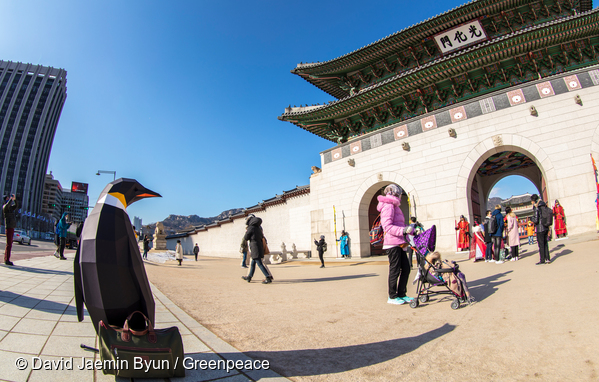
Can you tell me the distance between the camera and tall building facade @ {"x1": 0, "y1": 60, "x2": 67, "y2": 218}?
2930 inches

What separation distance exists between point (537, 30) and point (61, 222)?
56.3ft

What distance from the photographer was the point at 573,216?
9.34 metres

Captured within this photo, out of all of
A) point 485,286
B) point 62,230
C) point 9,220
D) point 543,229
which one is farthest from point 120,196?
point 62,230

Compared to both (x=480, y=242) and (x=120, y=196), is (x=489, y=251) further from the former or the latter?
(x=120, y=196)

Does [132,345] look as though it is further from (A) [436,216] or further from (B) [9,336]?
(A) [436,216]

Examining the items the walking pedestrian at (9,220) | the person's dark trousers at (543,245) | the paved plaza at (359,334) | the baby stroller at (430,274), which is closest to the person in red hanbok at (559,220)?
the person's dark trousers at (543,245)

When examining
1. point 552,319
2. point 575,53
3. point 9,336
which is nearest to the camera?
point 9,336

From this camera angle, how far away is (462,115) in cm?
1171

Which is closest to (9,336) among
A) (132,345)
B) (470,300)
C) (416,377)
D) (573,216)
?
(132,345)

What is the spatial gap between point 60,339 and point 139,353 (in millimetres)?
1167

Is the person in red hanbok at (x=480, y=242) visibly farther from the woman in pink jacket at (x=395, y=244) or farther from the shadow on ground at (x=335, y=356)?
the shadow on ground at (x=335, y=356)

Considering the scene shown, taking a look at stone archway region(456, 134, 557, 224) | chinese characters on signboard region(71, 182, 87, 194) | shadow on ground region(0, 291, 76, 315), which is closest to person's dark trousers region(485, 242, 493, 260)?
stone archway region(456, 134, 557, 224)

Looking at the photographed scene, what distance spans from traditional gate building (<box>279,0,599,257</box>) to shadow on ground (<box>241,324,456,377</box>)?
10.2m

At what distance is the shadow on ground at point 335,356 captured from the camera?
6.43 ft
